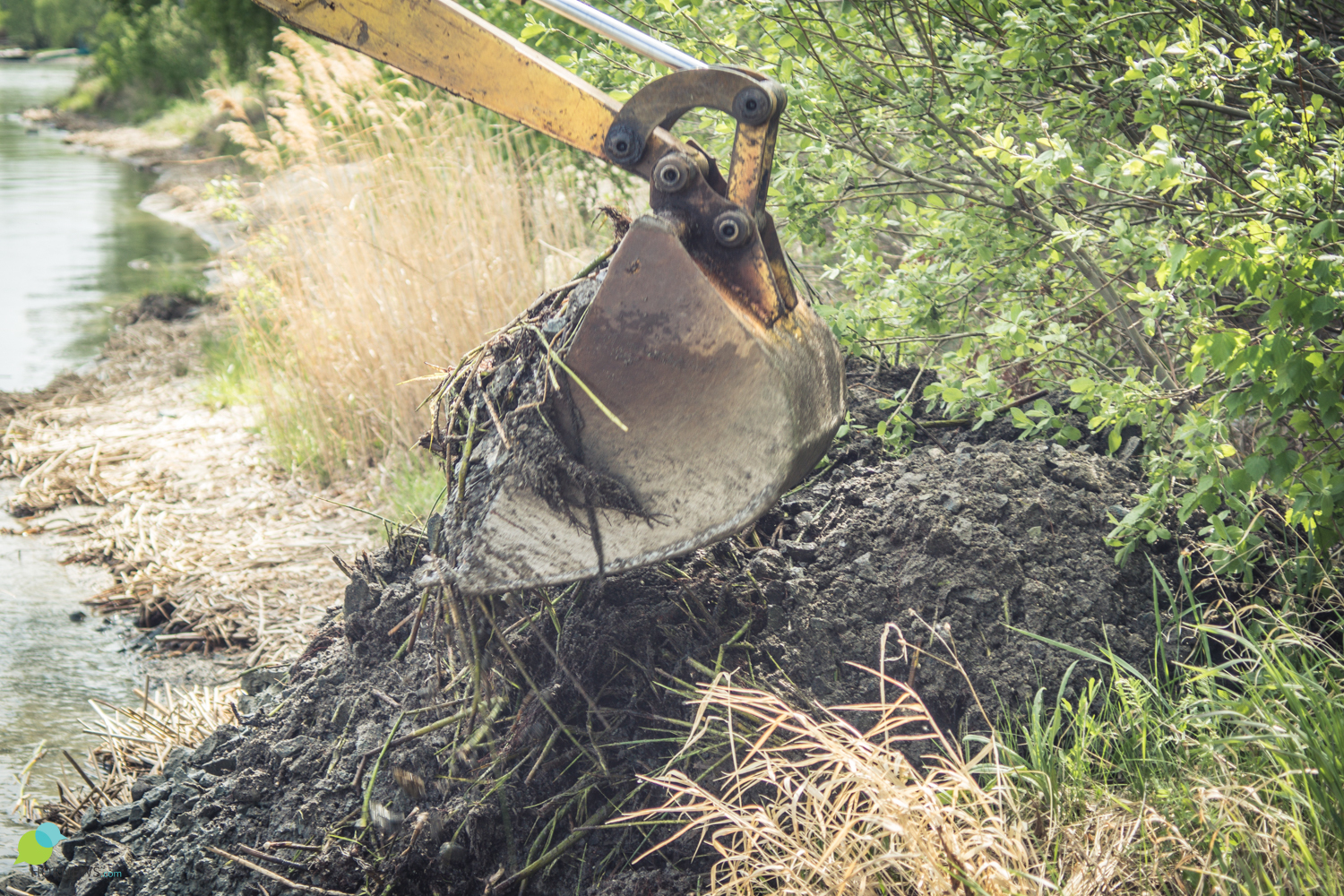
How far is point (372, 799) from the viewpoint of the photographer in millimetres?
2359

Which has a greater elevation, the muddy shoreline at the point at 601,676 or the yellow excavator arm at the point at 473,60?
the yellow excavator arm at the point at 473,60

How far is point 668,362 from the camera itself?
2.03 meters

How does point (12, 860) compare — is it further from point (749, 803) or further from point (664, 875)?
point (749, 803)

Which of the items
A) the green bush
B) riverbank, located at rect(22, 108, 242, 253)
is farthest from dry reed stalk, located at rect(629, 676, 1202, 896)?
riverbank, located at rect(22, 108, 242, 253)

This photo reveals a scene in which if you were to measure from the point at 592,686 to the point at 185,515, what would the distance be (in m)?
3.48

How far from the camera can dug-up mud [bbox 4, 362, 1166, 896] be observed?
222 centimetres

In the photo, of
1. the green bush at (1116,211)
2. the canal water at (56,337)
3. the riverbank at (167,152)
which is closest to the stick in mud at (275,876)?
the canal water at (56,337)

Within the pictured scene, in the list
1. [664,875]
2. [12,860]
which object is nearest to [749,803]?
[664,875]

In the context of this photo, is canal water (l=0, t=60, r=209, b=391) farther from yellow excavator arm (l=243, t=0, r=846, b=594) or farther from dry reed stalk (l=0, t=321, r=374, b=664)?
yellow excavator arm (l=243, t=0, r=846, b=594)

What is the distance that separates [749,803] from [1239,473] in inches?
51.1

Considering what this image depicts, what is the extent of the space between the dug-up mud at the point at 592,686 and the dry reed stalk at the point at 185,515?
1247 millimetres

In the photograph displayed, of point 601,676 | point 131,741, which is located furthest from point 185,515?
point 601,676

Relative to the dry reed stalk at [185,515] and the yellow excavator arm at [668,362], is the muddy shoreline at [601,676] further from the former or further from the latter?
the dry reed stalk at [185,515]

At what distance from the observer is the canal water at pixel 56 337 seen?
11.2ft
